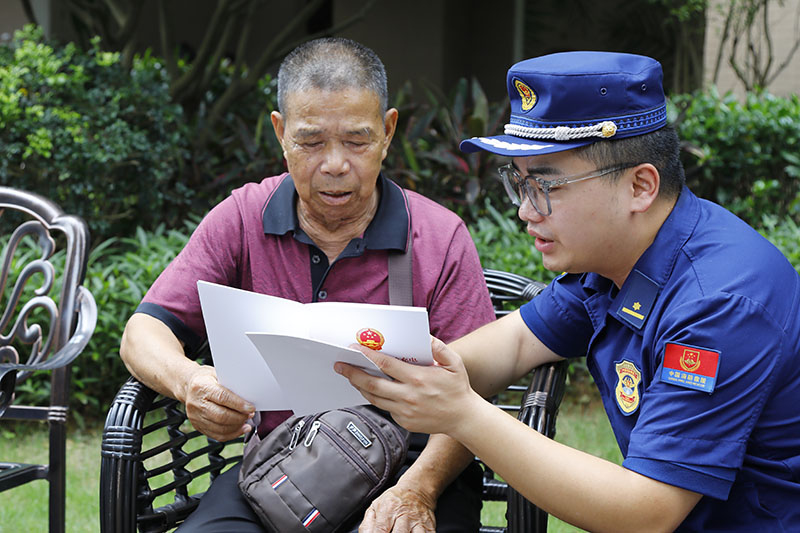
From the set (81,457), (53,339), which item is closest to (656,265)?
(53,339)

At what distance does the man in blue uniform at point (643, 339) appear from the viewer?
170 cm

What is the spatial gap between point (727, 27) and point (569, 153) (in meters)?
7.71

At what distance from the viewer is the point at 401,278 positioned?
2.54 m

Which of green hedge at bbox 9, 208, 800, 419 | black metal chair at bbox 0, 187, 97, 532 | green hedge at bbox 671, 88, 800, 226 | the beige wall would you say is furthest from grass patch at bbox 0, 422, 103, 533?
the beige wall

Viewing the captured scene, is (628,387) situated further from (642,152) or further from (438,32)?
(438,32)

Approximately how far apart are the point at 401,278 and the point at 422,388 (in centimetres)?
77

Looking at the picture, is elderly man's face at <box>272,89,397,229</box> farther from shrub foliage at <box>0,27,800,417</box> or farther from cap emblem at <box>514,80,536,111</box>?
shrub foliage at <box>0,27,800,417</box>

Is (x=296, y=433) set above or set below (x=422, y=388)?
below

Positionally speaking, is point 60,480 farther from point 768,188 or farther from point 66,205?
point 768,188

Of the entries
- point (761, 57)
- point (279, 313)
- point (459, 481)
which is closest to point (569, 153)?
point (279, 313)

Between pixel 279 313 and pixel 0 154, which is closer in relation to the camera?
pixel 279 313

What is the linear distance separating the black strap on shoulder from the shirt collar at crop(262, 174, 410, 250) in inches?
1.1

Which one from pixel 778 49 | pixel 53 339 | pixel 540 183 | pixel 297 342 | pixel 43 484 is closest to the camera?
pixel 297 342

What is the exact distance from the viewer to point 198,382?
2.19 m
